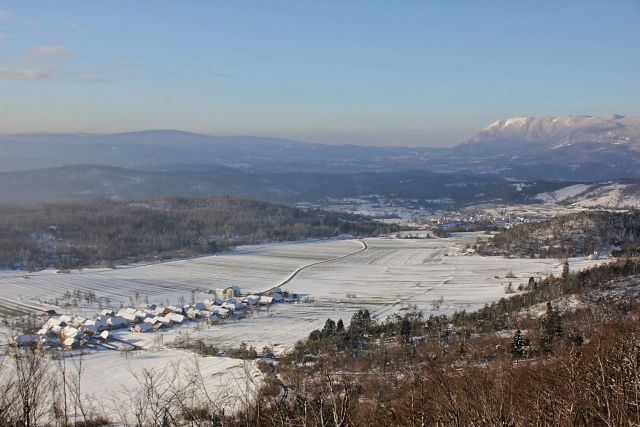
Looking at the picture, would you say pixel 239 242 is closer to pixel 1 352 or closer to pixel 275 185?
pixel 1 352

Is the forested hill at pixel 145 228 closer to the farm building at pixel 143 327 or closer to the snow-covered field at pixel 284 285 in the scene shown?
the snow-covered field at pixel 284 285

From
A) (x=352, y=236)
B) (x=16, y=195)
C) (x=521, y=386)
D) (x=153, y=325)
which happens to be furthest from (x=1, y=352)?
(x=16, y=195)

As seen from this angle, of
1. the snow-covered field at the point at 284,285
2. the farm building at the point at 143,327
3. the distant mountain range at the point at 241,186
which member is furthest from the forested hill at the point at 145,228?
the distant mountain range at the point at 241,186

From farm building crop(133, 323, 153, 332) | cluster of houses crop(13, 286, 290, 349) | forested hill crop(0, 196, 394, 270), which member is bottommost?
farm building crop(133, 323, 153, 332)

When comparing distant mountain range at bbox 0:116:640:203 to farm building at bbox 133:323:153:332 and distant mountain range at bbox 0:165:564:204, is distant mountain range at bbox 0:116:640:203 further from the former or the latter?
farm building at bbox 133:323:153:332

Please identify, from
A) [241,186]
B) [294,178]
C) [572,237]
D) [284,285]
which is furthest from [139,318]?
[294,178]

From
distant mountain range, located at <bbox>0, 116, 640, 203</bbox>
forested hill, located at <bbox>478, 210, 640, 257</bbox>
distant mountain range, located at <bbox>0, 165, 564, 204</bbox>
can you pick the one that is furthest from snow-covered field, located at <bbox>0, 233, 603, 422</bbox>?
distant mountain range, located at <bbox>0, 116, 640, 203</bbox>
